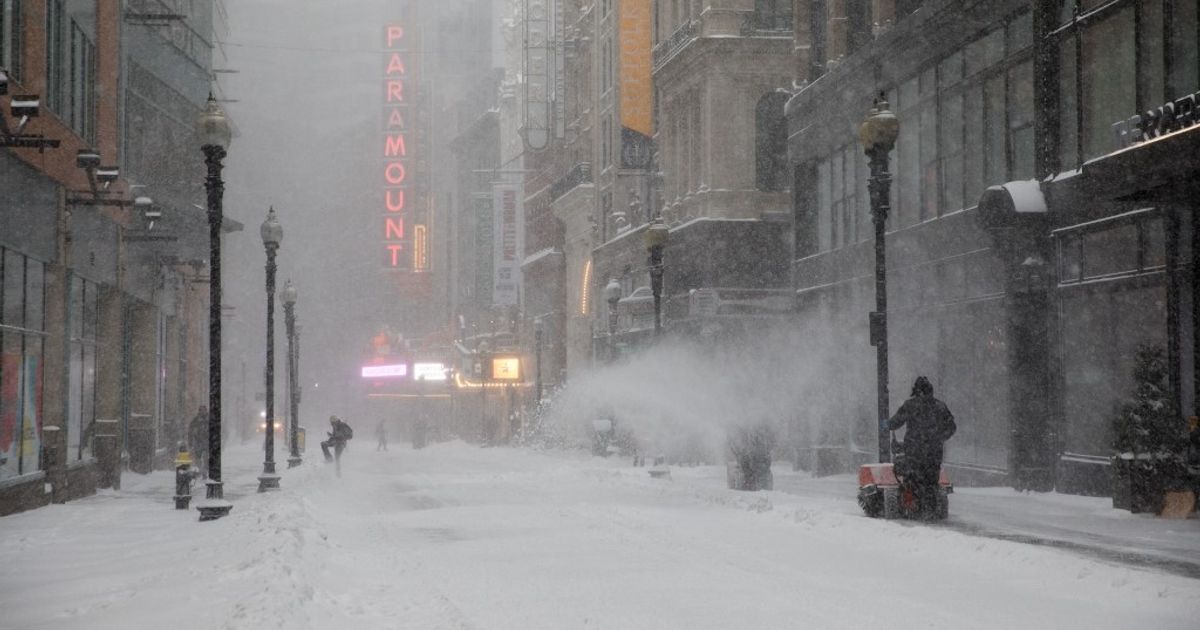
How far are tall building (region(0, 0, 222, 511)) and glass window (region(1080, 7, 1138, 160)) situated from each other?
627 inches

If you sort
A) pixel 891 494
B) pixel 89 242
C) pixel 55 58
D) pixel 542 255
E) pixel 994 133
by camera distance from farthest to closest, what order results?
pixel 542 255
pixel 89 242
pixel 994 133
pixel 55 58
pixel 891 494

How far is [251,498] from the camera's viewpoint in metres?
→ 23.3

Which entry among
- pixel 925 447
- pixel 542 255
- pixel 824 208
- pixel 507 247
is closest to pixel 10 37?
pixel 925 447

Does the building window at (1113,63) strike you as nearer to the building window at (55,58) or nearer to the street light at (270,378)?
the street light at (270,378)

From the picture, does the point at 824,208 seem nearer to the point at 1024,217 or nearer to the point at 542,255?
the point at 1024,217

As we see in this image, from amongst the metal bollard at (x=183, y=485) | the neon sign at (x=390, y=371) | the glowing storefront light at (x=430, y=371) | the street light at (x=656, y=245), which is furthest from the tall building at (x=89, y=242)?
the neon sign at (x=390, y=371)

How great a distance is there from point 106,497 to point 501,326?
63.9m

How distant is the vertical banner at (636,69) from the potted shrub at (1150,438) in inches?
1262

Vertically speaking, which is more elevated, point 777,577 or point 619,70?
point 619,70

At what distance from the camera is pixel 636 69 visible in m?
48.8

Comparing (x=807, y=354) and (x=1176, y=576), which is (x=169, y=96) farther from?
(x=1176, y=576)

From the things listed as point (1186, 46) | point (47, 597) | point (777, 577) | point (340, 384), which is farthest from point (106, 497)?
point (340, 384)

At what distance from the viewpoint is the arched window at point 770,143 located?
41.9 m

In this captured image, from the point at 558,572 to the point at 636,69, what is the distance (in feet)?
124
